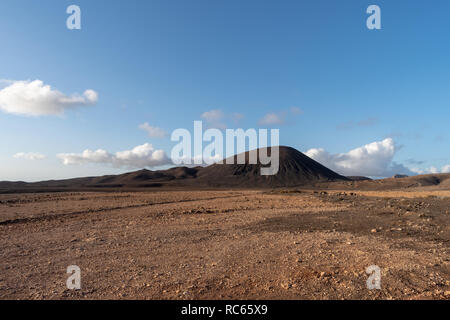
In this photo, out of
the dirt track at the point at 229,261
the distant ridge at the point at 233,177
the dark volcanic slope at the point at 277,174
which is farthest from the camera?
the dark volcanic slope at the point at 277,174

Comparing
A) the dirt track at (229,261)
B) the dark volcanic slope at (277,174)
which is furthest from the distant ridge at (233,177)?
the dirt track at (229,261)

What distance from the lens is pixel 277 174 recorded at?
461 ft

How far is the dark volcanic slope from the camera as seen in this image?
424 ft

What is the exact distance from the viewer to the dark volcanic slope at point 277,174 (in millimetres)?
129200

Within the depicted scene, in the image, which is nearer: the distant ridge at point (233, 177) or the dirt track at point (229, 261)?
the dirt track at point (229, 261)

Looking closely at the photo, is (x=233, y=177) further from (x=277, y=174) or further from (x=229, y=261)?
(x=229, y=261)

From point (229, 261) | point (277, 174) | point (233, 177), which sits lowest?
point (233, 177)

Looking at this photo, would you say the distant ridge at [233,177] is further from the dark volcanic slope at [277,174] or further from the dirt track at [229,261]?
the dirt track at [229,261]

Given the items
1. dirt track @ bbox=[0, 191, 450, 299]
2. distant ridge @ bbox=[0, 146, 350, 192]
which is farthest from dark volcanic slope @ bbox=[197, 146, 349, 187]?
dirt track @ bbox=[0, 191, 450, 299]

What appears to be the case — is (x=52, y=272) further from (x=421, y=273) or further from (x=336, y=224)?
(x=336, y=224)

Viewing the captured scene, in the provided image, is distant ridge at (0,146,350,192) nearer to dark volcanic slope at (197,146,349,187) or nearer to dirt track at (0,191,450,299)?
dark volcanic slope at (197,146,349,187)

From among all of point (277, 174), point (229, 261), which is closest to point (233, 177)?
point (277, 174)

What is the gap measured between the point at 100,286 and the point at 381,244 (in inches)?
318
